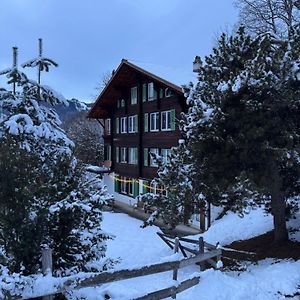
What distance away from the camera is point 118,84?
120ft

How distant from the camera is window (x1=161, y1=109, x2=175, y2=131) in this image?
92.9 ft

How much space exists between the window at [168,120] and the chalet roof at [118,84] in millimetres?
1931

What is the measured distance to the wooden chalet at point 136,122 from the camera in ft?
94.9

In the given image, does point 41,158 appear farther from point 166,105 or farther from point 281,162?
point 166,105

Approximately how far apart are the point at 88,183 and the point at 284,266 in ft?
16.9

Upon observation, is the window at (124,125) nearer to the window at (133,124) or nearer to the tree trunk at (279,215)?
the window at (133,124)

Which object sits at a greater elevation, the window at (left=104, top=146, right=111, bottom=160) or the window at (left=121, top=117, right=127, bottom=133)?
the window at (left=121, top=117, right=127, bottom=133)

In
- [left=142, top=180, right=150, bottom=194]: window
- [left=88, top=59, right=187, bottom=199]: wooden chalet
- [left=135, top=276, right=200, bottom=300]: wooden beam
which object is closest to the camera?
[left=135, top=276, right=200, bottom=300]: wooden beam

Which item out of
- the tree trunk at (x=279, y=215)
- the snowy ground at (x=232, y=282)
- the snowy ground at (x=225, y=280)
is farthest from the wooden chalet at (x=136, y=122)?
the tree trunk at (x=279, y=215)

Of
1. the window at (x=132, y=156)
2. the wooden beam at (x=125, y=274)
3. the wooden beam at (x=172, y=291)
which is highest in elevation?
the window at (x=132, y=156)

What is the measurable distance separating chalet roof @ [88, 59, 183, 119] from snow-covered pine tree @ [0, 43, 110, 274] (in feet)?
61.1

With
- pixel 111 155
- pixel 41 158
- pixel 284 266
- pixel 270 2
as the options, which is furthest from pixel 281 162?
pixel 111 155

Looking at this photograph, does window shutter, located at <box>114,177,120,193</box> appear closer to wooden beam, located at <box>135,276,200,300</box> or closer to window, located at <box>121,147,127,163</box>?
window, located at <box>121,147,127,163</box>

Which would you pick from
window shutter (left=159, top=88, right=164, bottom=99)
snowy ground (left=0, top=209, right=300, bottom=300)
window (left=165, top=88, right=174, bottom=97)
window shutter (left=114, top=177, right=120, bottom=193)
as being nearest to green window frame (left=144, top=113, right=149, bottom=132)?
window shutter (left=159, top=88, right=164, bottom=99)
